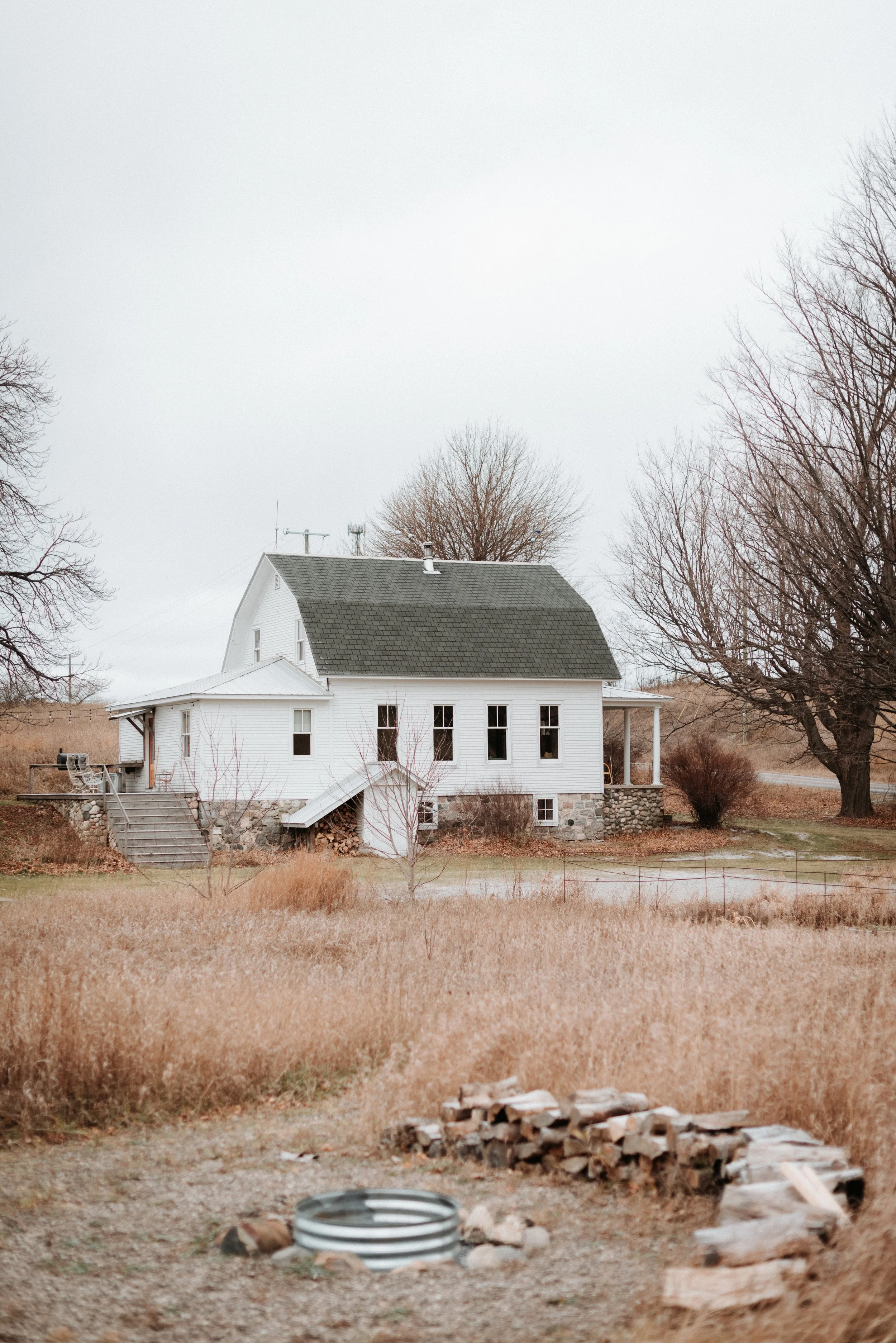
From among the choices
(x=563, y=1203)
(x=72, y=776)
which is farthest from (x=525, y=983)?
(x=72, y=776)

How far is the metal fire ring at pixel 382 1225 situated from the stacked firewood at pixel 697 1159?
2.25 feet

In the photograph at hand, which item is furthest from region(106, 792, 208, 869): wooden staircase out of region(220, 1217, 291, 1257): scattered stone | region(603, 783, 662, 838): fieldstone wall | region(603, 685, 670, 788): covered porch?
region(220, 1217, 291, 1257): scattered stone

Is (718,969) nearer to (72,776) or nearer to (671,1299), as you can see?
(671,1299)

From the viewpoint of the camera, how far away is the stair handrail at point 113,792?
2714 centimetres

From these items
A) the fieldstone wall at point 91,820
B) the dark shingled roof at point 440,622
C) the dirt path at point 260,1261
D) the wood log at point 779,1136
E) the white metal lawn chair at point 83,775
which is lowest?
the dirt path at point 260,1261

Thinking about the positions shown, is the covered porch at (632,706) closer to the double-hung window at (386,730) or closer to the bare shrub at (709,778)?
the bare shrub at (709,778)

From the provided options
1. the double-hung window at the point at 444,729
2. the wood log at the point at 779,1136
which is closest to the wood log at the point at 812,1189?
the wood log at the point at 779,1136

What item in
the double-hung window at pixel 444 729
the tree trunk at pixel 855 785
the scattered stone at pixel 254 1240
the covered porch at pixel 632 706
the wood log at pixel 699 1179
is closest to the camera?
the scattered stone at pixel 254 1240

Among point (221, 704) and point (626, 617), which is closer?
point (221, 704)

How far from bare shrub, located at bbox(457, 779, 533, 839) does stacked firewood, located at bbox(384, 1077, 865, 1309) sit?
23079 mm

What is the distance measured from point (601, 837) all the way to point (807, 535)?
47.4 ft

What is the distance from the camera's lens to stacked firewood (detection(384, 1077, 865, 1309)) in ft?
14.3

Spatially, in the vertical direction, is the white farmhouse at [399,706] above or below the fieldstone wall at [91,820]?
above

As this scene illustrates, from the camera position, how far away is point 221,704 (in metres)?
29.4
